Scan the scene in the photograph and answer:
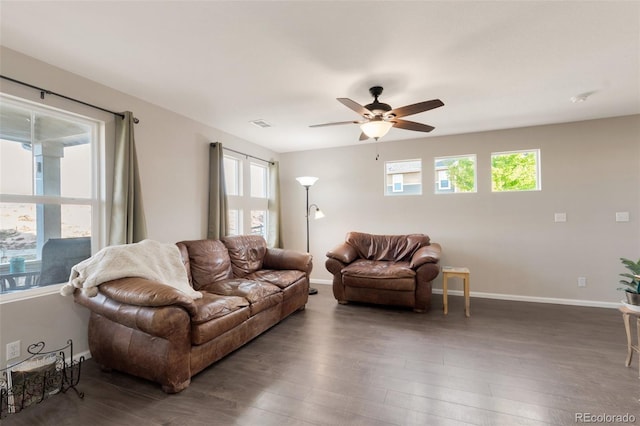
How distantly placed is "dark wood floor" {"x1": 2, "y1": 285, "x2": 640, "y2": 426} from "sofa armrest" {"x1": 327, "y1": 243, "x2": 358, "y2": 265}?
43.5 inches

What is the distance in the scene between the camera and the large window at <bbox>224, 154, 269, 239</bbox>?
4.48 meters

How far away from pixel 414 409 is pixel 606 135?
14.7ft

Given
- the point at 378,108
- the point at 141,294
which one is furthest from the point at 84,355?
the point at 378,108

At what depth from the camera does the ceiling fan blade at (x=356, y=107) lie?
2.35 metres

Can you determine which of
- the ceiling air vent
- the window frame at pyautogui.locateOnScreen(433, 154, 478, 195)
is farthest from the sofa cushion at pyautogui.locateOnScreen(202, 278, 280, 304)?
the window frame at pyautogui.locateOnScreen(433, 154, 478, 195)

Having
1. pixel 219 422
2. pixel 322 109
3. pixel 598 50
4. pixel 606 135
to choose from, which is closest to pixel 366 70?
pixel 322 109

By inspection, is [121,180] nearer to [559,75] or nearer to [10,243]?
[10,243]

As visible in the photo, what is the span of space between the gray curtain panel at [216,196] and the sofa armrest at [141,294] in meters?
1.64

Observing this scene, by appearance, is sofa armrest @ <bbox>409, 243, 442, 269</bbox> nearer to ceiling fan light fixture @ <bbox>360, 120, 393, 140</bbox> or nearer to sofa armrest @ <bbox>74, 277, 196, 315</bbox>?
ceiling fan light fixture @ <bbox>360, 120, 393, 140</bbox>

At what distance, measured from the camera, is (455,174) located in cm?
459

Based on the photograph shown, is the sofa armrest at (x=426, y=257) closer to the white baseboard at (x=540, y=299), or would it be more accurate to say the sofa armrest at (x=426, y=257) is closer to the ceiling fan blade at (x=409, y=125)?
the white baseboard at (x=540, y=299)

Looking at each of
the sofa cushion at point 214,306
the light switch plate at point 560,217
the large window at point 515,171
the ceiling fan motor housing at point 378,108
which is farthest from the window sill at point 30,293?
the light switch plate at point 560,217

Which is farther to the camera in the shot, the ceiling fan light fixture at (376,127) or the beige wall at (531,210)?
the beige wall at (531,210)

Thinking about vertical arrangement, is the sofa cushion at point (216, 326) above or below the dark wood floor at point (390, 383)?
above
